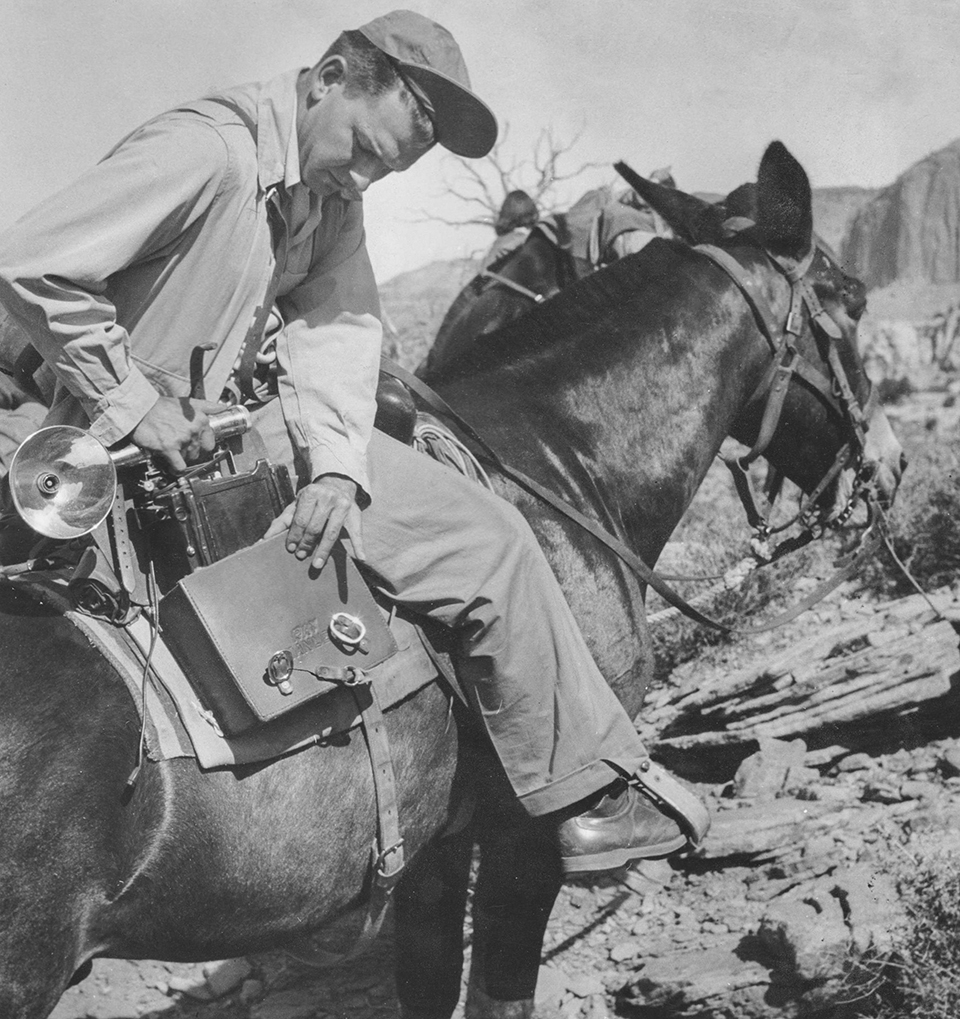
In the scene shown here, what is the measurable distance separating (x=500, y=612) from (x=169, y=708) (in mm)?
837

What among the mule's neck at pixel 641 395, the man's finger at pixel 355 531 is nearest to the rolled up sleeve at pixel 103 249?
the man's finger at pixel 355 531

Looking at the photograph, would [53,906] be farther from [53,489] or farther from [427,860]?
[427,860]

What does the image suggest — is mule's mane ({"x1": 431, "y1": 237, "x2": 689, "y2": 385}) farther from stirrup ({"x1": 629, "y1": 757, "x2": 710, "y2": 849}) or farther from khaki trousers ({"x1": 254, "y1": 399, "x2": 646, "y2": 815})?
stirrup ({"x1": 629, "y1": 757, "x2": 710, "y2": 849})

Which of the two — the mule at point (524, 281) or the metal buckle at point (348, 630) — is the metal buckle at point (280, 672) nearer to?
the metal buckle at point (348, 630)

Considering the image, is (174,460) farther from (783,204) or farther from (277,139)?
(783,204)

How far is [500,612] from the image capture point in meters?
2.62

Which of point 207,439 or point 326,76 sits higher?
point 326,76

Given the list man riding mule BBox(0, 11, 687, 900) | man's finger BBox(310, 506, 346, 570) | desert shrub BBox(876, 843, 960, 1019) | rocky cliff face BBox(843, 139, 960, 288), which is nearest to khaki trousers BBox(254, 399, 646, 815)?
man riding mule BBox(0, 11, 687, 900)

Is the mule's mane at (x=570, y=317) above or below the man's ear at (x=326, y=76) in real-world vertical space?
below

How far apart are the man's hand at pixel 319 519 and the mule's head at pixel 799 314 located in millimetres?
2059

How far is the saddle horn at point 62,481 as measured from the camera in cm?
202

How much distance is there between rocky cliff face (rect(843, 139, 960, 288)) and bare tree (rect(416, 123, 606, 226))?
18.9 metres

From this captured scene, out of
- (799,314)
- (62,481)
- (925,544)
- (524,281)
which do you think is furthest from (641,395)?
(524,281)

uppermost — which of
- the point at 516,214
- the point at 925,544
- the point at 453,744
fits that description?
the point at 516,214
